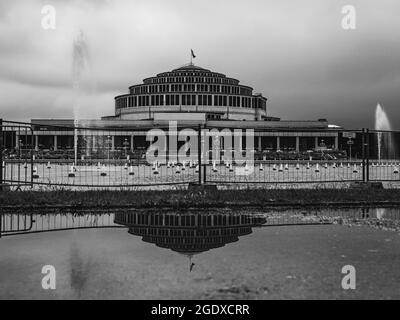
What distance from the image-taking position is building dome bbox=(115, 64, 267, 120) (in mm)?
109688

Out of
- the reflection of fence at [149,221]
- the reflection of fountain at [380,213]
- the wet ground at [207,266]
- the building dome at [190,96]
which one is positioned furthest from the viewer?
the building dome at [190,96]

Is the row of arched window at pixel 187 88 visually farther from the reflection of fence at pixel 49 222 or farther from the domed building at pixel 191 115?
the reflection of fence at pixel 49 222

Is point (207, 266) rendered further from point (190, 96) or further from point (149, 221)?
point (190, 96)

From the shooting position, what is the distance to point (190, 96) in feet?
360

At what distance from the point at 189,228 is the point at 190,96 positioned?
104m

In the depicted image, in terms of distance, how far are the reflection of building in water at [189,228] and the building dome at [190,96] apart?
98.0 meters

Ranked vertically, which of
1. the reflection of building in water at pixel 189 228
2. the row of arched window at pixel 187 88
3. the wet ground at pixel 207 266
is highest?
the row of arched window at pixel 187 88

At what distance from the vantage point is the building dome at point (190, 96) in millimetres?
109688

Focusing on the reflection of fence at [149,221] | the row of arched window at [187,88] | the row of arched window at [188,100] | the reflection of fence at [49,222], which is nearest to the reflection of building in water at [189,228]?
the reflection of fence at [149,221]

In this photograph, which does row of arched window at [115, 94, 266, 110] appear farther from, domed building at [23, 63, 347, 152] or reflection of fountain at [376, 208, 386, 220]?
reflection of fountain at [376, 208, 386, 220]

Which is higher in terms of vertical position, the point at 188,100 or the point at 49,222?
the point at 188,100

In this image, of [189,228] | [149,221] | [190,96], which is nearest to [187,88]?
[190,96]

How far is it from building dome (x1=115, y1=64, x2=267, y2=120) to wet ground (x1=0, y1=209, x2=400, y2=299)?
10001cm

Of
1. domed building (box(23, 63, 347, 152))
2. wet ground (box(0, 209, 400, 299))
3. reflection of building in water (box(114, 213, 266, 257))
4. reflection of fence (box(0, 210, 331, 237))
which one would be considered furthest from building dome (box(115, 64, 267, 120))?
wet ground (box(0, 209, 400, 299))
